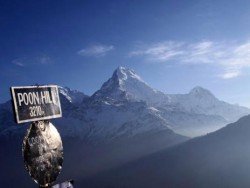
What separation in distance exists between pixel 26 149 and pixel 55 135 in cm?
77

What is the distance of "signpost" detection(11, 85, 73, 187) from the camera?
22.7ft

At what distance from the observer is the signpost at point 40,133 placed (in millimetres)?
6926

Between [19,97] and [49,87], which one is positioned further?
[49,87]

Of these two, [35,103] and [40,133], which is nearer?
[35,103]

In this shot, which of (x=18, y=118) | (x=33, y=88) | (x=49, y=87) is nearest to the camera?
(x=18, y=118)

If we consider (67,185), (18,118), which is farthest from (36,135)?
(67,185)

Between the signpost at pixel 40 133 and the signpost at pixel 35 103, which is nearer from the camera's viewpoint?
the signpost at pixel 35 103

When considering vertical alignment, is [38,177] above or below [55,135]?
below

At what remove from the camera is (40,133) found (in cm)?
752

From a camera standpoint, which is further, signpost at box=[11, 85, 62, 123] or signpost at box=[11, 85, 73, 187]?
signpost at box=[11, 85, 73, 187]

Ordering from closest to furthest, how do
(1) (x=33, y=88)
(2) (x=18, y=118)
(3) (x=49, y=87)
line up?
(2) (x=18, y=118) < (1) (x=33, y=88) < (3) (x=49, y=87)

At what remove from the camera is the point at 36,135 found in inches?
293

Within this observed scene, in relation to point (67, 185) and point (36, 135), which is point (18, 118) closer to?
point (36, 135)

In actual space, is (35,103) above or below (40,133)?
above
